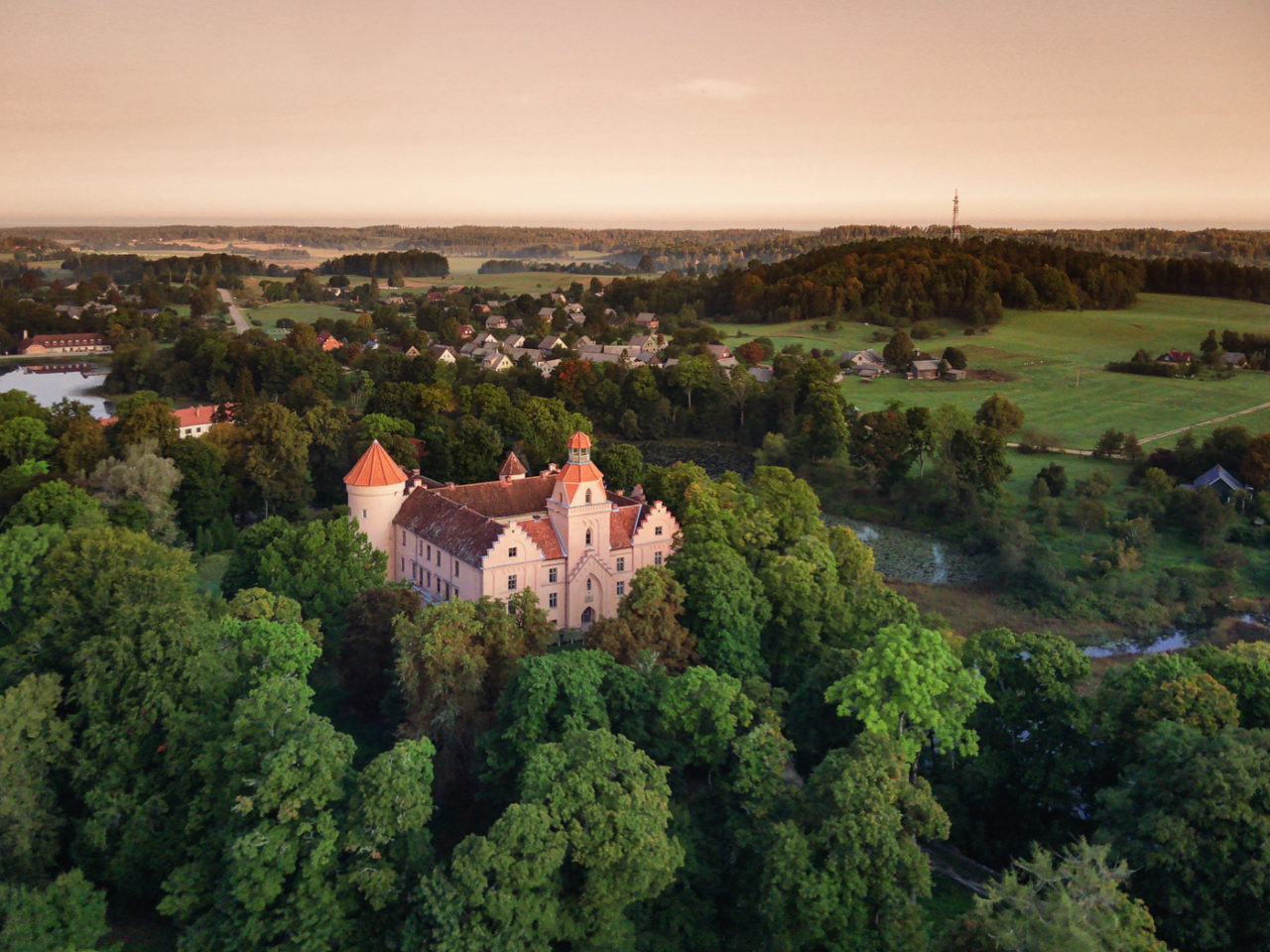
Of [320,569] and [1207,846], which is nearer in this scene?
[1207,846]

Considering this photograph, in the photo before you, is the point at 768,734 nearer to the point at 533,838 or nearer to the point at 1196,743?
the point at 533,838

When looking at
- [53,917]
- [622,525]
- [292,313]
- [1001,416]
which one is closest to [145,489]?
[622,525]

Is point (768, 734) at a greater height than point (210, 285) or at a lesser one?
lesser

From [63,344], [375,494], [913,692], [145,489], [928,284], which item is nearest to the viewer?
[913,692]

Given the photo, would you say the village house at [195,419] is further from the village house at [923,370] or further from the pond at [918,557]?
the village house at [923,370]

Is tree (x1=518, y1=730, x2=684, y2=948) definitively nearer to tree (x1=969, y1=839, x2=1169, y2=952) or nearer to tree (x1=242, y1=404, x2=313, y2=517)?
tree (x1=969, y1=839, x2=1169, y2=952)

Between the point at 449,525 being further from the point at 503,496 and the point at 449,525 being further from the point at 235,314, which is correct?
the point at 235,314

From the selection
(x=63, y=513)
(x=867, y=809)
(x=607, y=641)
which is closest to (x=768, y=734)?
(x=867, y=809)
